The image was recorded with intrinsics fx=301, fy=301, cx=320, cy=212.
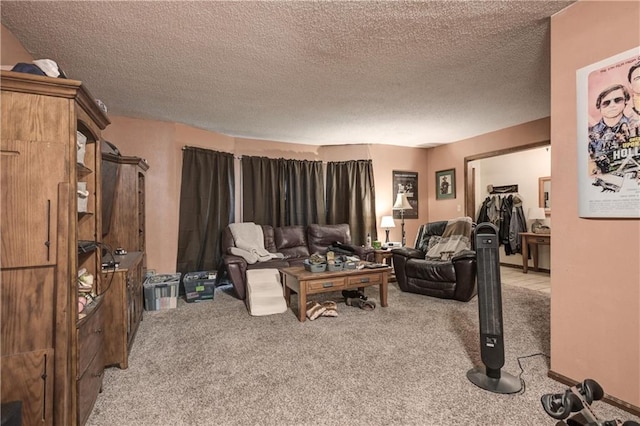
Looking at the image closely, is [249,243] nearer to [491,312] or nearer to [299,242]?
[299,242]

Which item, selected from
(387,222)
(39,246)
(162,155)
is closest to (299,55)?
A: (39,246)

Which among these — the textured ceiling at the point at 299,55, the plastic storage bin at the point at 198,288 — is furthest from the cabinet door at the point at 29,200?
the plastic storage bin at the point at 198,288

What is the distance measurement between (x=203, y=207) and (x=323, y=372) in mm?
3245

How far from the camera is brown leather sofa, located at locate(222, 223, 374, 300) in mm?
4363

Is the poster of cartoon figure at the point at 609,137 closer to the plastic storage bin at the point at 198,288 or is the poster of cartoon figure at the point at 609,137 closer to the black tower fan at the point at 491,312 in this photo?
the black tower fan at the point at 491,312

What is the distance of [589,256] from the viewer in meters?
1.78

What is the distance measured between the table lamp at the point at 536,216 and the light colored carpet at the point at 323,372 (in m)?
2.77

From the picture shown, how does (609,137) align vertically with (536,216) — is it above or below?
above

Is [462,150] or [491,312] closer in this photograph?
[491,312]

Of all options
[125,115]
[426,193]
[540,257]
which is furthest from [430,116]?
[125,115]

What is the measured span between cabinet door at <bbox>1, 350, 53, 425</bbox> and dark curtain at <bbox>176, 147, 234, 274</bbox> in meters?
3.04

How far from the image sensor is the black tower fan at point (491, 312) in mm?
1866

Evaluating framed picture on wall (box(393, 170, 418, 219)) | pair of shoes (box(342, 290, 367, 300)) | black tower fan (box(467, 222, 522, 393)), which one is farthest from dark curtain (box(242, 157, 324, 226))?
black tower fan (box(467, 222, 522, 393))

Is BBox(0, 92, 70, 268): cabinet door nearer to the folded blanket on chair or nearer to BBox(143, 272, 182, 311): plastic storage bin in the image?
BBox(143, 272, 182, 311): plastic storage bin
